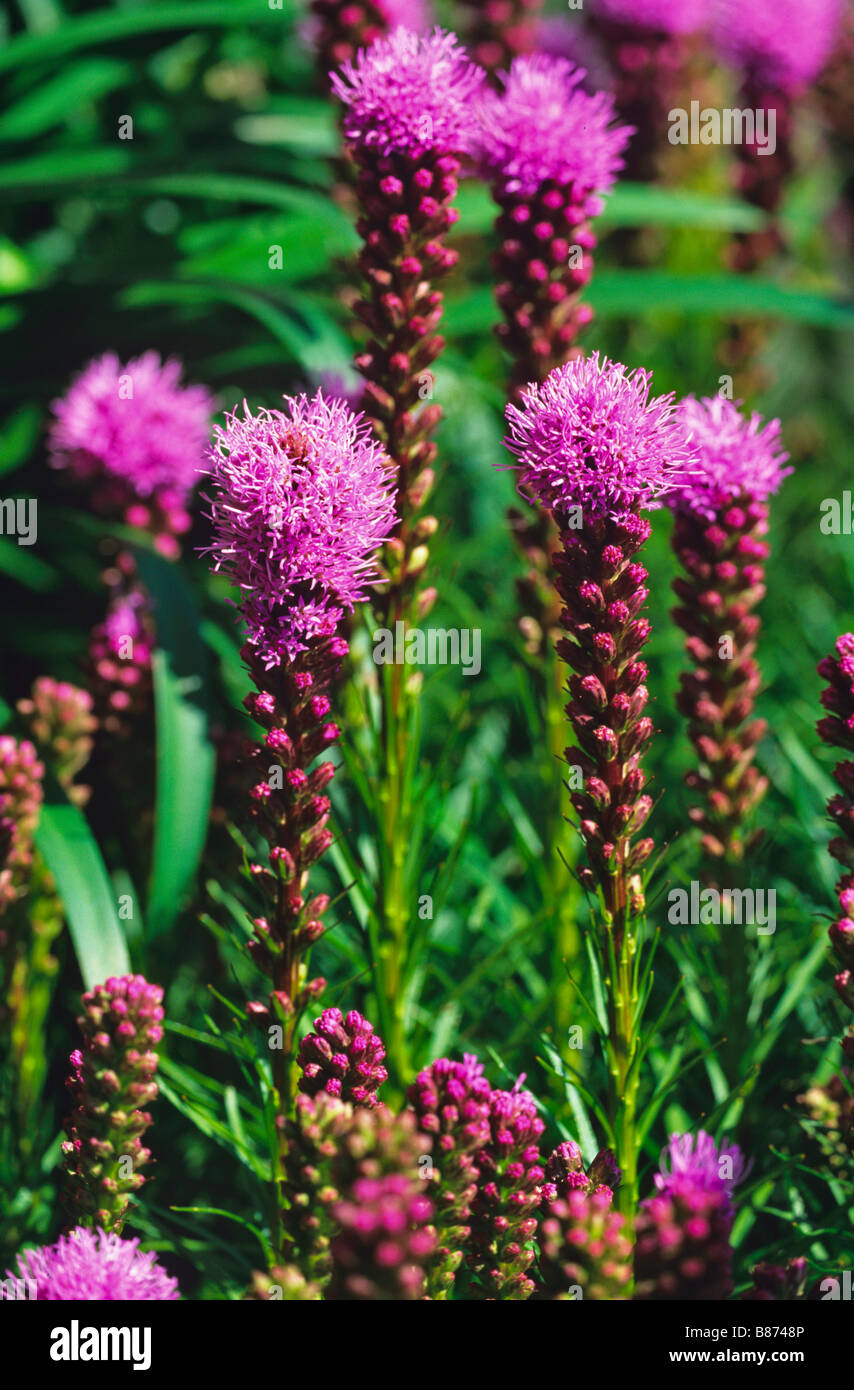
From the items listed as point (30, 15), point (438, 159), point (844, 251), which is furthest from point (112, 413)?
point (844, 251)

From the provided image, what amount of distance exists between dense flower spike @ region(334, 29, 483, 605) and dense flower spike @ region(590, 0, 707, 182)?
1329 mm

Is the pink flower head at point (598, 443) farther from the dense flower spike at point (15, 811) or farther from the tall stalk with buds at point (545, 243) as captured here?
the dense flower spike at point (15, 811)

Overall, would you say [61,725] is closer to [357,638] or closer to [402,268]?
[357,638]

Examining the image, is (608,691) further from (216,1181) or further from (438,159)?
(216,1181)

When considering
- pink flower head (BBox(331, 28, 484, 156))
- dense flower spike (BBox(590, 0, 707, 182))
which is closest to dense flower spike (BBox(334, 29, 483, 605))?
pink flower head (BBox(331, 28, 484, 156))

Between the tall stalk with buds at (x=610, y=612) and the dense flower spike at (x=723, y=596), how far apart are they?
0.22 meters

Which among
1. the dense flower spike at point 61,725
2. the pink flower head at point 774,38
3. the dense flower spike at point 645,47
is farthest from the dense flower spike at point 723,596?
the pink flower head at point 774,38

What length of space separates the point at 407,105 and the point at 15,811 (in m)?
0.84

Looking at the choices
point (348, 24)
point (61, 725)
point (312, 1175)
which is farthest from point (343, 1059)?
point (348, 24)

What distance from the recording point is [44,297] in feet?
7.09

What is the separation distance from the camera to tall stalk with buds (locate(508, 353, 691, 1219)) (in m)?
0.99

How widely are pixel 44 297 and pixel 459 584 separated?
2.99ft

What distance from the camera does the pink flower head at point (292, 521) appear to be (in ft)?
3.17
